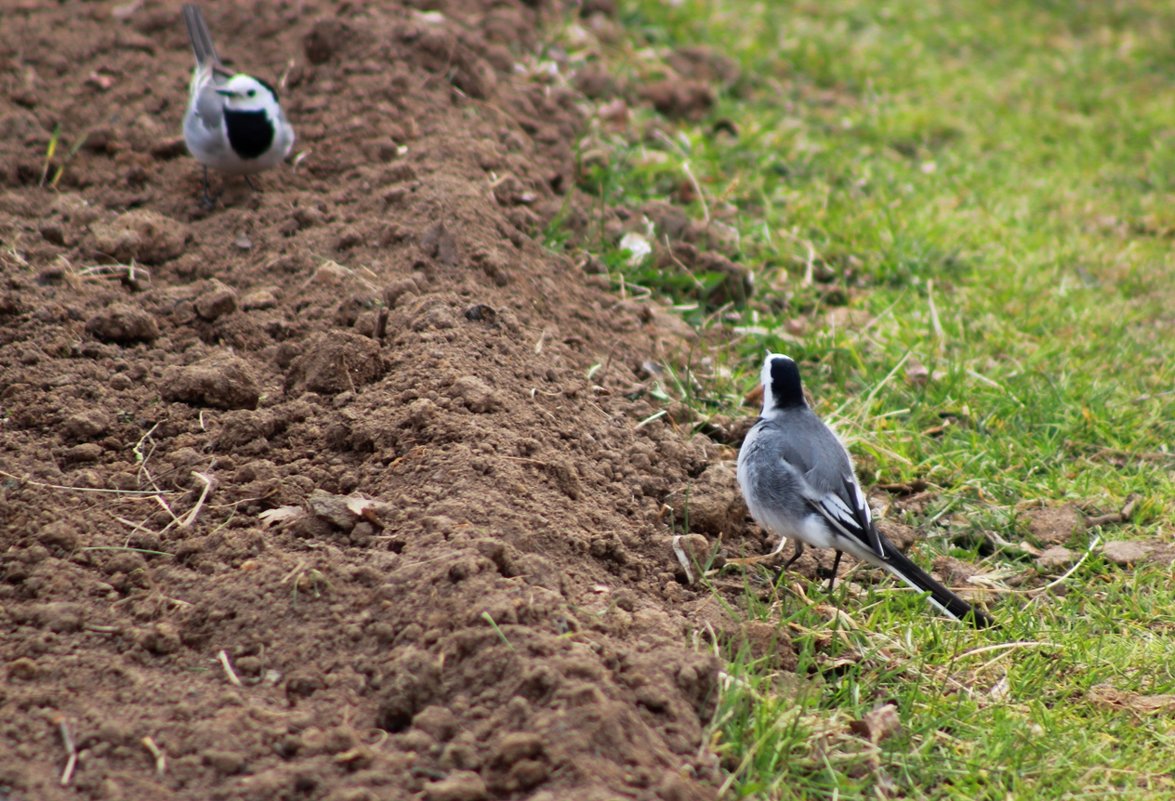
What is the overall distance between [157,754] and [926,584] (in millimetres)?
2506

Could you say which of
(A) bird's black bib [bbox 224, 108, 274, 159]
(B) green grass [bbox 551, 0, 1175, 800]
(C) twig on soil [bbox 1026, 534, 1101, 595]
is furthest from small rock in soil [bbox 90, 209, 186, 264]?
(C) twig on soil [bbox 1026, 534, 1101, 595]

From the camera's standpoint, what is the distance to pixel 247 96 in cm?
589

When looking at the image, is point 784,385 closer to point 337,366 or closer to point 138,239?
point 337,366

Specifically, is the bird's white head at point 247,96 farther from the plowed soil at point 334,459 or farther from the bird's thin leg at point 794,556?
the bird's thin leg at point 794,556

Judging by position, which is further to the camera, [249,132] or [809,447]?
[249,132]

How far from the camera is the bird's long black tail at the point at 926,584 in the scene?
4070mm

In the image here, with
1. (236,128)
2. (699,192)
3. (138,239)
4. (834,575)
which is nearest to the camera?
(834,575)

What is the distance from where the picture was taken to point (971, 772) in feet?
11.4

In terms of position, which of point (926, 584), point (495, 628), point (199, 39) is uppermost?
point (495, 628)

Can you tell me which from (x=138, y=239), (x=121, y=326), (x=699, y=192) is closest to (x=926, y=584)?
(x=121, y=326)

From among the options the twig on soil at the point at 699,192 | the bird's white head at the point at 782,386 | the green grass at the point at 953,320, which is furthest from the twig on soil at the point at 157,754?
the twig on soil at the point at 699,192

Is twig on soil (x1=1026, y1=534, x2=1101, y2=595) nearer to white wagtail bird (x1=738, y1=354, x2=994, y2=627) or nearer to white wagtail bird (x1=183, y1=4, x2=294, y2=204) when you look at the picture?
white wagtail bird (x1=738, y1=354, x2=994, y2=627)

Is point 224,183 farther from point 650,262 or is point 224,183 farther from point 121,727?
point 121,727

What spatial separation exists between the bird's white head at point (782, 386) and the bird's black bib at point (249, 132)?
2787 mm
